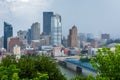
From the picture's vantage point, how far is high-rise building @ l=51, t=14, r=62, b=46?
6206cm

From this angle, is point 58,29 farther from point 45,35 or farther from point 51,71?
point 51,71

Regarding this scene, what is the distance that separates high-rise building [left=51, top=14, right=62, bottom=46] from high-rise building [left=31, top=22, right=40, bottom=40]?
233 cm

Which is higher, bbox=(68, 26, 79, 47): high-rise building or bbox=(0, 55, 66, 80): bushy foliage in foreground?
bbox=(68, 26, 79, 47): high-rise building

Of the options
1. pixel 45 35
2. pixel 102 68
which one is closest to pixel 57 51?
pixel 45 35

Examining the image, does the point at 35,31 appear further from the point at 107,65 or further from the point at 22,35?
the point at 107,65

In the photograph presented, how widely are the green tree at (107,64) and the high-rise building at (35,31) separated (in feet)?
199

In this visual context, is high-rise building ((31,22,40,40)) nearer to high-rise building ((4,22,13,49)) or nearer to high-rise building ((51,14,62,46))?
high-rise building ((51,14,62,46))

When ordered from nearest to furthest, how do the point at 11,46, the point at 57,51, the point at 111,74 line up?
the point at 111,74, the point at 57,51, the point at 11,46

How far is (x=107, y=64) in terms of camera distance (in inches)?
175

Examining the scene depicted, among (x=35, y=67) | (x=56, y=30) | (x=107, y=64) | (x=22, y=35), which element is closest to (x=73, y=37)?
(x=56, y=30)

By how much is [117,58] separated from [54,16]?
200ft

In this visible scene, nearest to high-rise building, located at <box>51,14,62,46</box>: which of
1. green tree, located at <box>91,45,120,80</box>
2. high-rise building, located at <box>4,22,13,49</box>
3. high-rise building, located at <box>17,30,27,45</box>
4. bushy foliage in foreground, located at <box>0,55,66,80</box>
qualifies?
high-rise building, located at <box>17,30,27,45</box>

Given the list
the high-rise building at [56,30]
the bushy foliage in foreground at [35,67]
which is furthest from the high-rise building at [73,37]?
the bushy foliage in foreground at [35,67]

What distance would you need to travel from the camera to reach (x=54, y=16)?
65.4 metres
